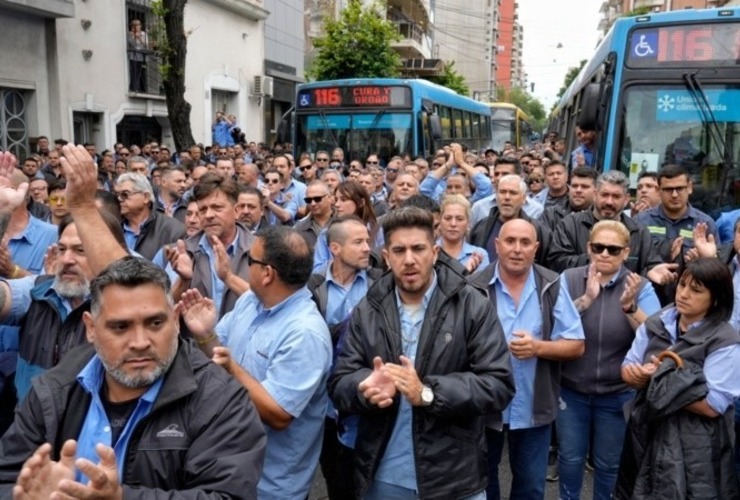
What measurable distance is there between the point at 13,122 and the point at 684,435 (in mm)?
14158

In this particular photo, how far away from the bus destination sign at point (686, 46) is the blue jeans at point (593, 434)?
4162 millimetres

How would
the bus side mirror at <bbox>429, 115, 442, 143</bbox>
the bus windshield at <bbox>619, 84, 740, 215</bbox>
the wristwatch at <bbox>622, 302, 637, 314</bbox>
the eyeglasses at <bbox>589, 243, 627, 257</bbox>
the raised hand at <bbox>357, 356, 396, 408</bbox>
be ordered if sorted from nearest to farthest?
the raised hand at <bbox>357, 356, 396, 408</bbox> → the wristwatch at <bbox>622, 302, 637, 314</bbox> → the eyeglasses at <bbox>589, 243, 627, 257</bbox> → the bus windshield at <bbox>619, 84, 740, 215</bbox> → the bus side mirror at <bbox>429, 115, 442, 143</bbox>

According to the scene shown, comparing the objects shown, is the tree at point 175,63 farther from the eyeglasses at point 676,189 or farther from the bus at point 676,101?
the eyeglasses at point 676,189

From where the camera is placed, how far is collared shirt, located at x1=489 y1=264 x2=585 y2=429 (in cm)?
365

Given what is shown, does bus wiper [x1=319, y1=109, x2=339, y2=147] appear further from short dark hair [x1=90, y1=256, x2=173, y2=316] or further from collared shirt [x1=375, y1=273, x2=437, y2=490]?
short dark hair [x1=90, y1=256, x2=173, y2=316]

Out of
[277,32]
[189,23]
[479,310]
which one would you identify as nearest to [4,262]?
[479,310]

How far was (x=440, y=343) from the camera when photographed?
2959 millimetres

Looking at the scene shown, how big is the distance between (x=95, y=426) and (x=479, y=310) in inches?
62.4

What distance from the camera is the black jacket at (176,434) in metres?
2.11

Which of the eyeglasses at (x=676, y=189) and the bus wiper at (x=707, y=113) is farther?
the bus wiper at (x=707, y=113)

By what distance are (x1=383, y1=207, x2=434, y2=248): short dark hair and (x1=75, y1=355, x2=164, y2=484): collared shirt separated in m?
1.35

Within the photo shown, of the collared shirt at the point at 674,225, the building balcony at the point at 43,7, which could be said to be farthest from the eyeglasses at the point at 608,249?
the building balcony at the point at 43,7

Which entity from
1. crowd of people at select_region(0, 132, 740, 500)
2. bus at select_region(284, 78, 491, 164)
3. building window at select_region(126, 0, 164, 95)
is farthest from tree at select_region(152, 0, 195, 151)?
crowd of people at select_region(0, 132, 740, 500)

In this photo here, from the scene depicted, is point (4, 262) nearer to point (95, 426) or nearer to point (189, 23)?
point (95, 426)
